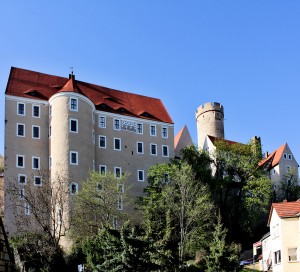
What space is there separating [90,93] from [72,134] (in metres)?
9.47

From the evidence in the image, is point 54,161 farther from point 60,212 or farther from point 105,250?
point 105,250

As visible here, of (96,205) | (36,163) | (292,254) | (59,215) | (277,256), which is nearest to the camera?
(292,254)

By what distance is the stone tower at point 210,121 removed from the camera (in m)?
83.8

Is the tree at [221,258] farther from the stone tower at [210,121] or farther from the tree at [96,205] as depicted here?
the stone tower at [210,121]

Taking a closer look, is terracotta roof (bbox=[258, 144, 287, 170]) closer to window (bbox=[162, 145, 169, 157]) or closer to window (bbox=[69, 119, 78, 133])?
window (bbox=[162, 145, 169, 157])

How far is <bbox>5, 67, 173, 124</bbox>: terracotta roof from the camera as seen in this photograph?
6144 centimetres

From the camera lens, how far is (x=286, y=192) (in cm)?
7444

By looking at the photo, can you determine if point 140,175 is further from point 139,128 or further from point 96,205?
point 96,205

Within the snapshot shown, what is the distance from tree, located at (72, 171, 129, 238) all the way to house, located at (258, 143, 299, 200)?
31.7 meters

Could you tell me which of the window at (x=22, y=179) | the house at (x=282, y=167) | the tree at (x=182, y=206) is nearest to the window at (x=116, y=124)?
the tree at (x=182, y=206)

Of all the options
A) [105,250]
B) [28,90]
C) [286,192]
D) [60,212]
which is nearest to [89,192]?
[60,212]

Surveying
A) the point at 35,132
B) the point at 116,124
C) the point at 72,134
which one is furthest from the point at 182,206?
the point at 35,132

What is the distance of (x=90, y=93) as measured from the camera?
66938mm

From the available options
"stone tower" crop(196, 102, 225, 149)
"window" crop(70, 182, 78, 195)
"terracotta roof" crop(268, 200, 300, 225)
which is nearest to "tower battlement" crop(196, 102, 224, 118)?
"stone tower" crop(196, 102, 225, 149)
